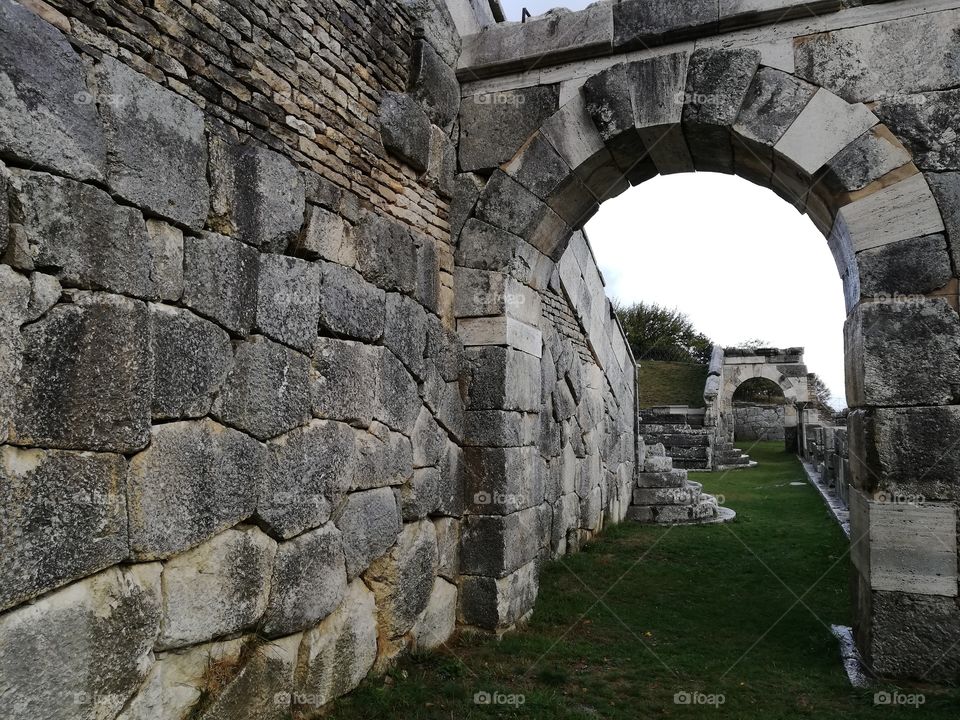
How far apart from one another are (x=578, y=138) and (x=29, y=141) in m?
3.54

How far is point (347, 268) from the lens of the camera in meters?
3.73

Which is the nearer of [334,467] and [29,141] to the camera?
[29,141]

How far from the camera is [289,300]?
326 cm

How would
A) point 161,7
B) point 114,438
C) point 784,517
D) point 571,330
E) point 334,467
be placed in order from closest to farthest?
point 114,438
point 161,7
point 334,467
point 571,330
point 784,517

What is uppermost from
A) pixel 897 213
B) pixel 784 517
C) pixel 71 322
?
pixel 897 213

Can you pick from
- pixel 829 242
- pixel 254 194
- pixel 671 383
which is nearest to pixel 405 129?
pixel 254 194

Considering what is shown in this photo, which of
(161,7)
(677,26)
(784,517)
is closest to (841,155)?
(677,26)

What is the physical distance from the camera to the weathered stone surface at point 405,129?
14.0ft

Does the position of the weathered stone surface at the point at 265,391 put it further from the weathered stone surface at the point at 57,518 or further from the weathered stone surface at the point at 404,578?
the weathered stone surface at the point at 404,578

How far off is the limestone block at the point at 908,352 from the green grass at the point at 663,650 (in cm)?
161

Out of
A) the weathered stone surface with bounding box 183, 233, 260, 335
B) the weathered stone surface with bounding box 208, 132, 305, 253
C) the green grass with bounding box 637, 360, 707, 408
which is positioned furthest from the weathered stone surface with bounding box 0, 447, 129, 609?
the green grass with bounding box 637, 360, 707, 408

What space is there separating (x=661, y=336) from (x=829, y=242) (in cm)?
2670

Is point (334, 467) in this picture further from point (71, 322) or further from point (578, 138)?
point (578, 138)

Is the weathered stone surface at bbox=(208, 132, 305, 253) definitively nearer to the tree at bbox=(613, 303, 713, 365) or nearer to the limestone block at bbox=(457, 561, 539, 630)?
the limestone block at bbox=(457, 561, 539, 630)
